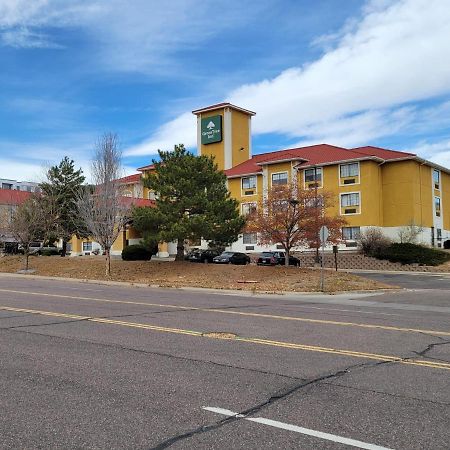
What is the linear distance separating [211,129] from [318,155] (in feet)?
51.7

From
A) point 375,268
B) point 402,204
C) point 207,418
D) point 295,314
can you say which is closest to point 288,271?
point 295,314

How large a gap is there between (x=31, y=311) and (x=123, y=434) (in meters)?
9.84

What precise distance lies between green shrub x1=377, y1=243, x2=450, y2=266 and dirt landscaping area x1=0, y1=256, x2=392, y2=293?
18097mm

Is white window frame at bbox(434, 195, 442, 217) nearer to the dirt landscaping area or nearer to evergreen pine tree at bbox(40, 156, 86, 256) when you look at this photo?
the dirt landscaping area

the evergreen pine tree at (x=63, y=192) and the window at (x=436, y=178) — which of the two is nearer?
the evergreen pine tree at (x=63, y=192)

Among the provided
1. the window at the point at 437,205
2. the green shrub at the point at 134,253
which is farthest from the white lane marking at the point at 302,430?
the window at the point at 437,205

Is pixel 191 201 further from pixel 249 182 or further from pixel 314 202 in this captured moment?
pixel 249 182

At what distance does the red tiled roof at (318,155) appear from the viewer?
54.5m

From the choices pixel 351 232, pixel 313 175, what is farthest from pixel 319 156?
pixel 351 232

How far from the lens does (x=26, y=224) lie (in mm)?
38688

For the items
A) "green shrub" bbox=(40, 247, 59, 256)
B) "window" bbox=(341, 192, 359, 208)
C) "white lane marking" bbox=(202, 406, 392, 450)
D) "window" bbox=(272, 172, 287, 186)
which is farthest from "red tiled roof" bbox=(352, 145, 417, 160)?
"white lane marking" bbox=(202, 406, 392, 450)

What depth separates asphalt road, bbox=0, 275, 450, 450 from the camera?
4.57m

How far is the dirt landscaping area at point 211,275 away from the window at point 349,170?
2644cm

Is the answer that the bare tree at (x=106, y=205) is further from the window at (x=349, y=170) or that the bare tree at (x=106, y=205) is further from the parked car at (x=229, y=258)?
the window at (x=349, y=170)
